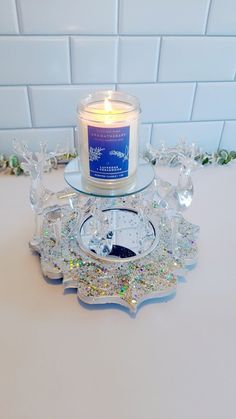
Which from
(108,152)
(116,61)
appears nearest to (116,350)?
(108,152)

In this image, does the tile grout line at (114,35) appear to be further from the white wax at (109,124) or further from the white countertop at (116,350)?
the white countertop at (116,350)

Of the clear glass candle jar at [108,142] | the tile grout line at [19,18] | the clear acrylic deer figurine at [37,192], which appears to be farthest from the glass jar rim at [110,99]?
the tile grout line at [19,18]

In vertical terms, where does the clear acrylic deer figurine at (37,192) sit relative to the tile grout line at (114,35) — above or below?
below

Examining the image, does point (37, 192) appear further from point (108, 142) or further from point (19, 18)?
point (19, 18)

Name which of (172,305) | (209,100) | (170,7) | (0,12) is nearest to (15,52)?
(0,12)

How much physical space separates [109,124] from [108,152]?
30 mm

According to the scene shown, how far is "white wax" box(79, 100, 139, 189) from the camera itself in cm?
37

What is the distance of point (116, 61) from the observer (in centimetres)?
60

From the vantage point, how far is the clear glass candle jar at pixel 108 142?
37 centimetres

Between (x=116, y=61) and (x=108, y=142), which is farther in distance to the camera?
(x=116, y=61)

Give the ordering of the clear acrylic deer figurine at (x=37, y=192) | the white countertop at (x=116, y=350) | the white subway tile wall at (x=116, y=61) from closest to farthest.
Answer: the white countertop at (x=116, y=350) < the clear acrylic deer figurine at (x=37, y=192) < the white subway tile wall at (x=116, y=61)

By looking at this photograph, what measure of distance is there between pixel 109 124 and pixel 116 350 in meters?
0.25

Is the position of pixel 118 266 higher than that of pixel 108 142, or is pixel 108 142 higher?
pixel 108 142

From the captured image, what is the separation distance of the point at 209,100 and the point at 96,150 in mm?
384
